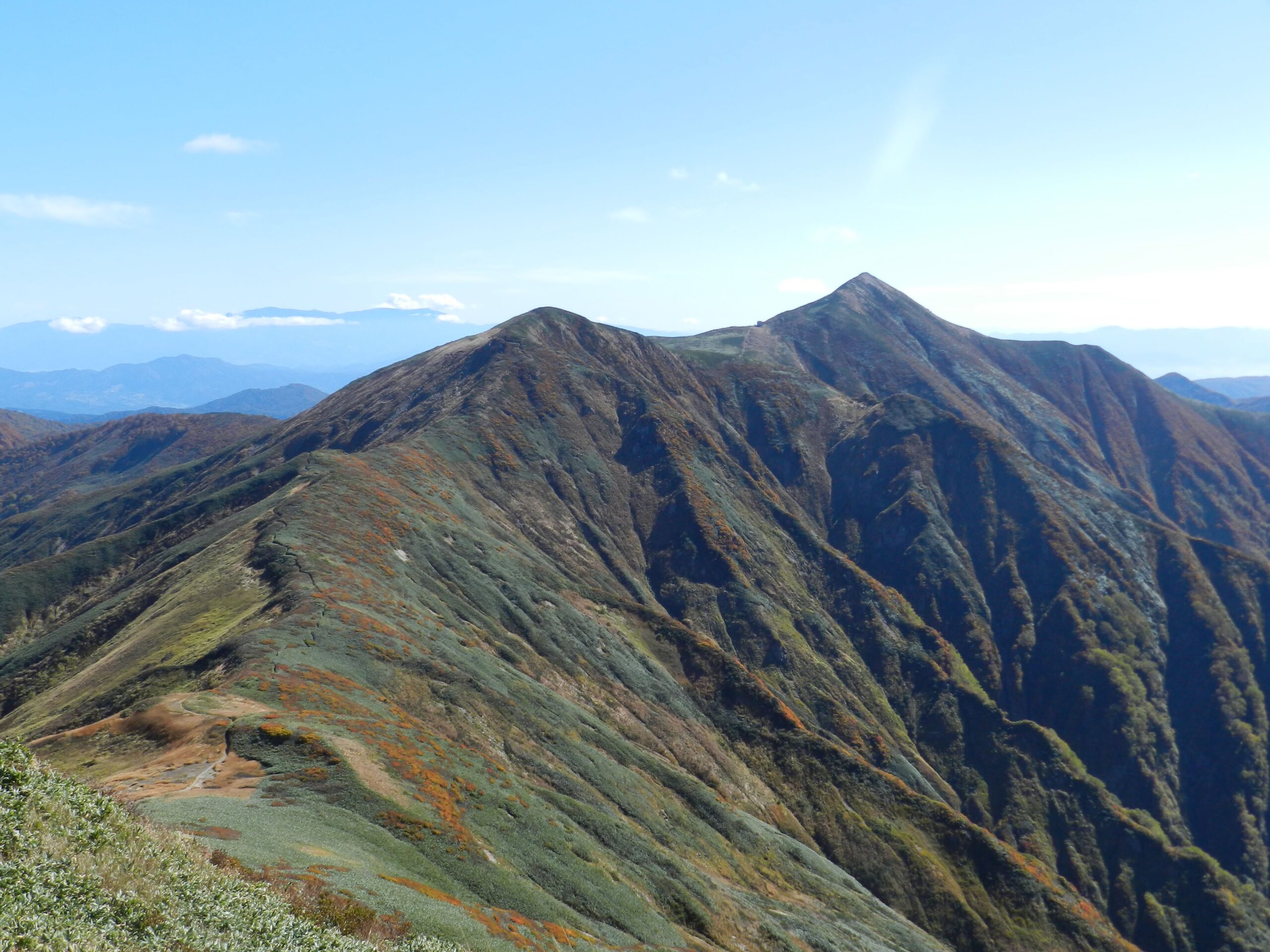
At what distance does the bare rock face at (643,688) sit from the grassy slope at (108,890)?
6.71 meters

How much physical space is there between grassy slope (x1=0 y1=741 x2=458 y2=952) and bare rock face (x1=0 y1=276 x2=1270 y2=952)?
6.71 meters

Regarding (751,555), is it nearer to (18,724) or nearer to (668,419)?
(668,419)

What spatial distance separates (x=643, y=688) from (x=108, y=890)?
290 feet

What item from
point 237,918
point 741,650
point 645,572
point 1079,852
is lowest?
point 1079,852

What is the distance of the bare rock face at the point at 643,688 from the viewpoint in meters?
40.0

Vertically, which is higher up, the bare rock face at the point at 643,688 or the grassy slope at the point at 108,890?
the grassy slope at the point at 108,890

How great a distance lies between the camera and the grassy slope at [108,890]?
1398 cm

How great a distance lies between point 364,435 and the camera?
182 meters

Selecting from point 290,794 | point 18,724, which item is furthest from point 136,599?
point 290,794

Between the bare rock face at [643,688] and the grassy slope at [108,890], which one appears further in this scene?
the bare rock face at [643,688]

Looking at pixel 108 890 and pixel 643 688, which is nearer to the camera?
pixel 108 890

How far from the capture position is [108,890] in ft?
52.3

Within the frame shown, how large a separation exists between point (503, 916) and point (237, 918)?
56.5ft

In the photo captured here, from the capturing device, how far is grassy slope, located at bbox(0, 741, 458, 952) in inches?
551
